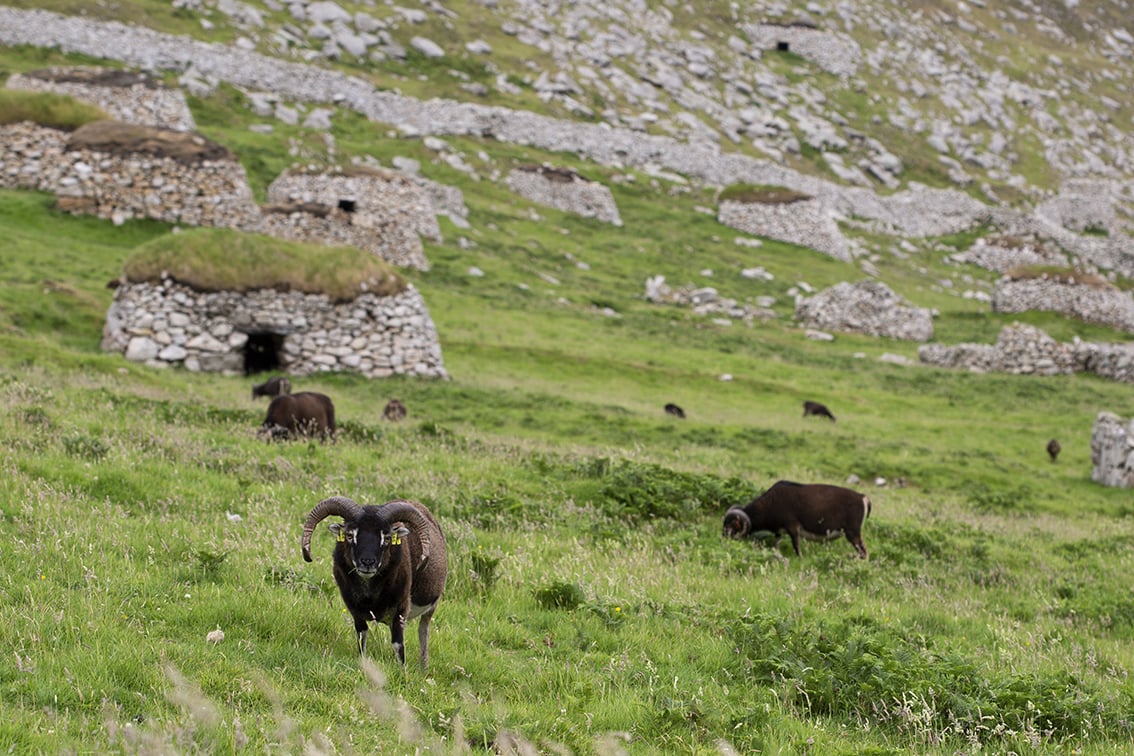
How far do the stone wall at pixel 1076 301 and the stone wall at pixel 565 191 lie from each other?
32.0m

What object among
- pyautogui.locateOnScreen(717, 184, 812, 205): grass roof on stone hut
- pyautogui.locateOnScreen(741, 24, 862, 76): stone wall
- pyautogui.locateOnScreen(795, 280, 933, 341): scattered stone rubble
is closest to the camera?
pyautogui.locateOnScreen(795, 280, 933, 341): scattered stone rubble

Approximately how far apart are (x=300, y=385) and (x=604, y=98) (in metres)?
74.8

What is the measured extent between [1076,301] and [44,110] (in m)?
69.3

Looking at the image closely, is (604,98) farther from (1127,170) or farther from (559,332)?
(1127,170)

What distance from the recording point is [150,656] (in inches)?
245

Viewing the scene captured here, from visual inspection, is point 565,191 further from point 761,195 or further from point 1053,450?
point 1053,450

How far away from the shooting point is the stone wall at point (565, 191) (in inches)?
2788

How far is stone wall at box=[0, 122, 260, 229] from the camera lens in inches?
1689

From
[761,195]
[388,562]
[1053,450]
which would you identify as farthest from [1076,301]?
[388,562]

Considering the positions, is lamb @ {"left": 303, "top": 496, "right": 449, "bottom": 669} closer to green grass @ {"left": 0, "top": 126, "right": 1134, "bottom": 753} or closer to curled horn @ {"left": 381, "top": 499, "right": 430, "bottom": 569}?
curled horn @ {"left": 381, "top": 499, "right": 430, "bottom": 569}

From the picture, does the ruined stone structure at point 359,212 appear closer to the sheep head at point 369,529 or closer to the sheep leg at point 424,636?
the sheep leg at point 424,636

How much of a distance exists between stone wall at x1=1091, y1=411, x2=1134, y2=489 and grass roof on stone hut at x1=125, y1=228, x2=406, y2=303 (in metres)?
25.8

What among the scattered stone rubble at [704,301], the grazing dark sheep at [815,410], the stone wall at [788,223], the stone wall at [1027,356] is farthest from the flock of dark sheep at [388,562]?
the stone wall at [788,223]

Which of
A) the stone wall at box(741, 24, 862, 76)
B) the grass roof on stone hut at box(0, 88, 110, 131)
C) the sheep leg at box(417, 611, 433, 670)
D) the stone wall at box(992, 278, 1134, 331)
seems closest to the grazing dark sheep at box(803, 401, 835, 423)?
the sheep leg at box(417, 611, 433, 670)
